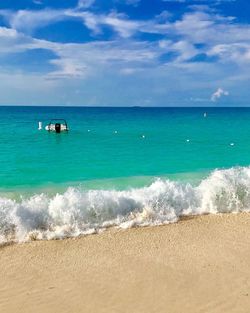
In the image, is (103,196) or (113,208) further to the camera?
(103,196)

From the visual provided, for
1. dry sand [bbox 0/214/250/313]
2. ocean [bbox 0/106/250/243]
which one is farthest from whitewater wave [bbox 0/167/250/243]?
dry sand [bbox 0/214/250/313]

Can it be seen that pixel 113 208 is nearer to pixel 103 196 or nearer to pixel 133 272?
pixel 103 196

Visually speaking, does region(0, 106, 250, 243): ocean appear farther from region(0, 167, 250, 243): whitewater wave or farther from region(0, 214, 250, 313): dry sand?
region(0, 214, 250, 313): dry sand

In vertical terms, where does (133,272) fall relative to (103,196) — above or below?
below

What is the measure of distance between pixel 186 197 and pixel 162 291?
4.99m

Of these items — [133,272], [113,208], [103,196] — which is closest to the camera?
[133,272]

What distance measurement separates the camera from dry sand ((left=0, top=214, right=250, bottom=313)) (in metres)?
6.81

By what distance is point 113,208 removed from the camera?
10.9 meters

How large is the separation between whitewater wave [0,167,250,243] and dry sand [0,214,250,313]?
21.4 inches

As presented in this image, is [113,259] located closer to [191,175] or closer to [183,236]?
[183,236]

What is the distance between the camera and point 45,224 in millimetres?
10031

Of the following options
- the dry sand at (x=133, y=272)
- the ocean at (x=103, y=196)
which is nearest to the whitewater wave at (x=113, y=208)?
the ocean at (x=103, y=196)

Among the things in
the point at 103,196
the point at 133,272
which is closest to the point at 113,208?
the point at 103,196

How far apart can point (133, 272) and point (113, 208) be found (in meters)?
3.13
